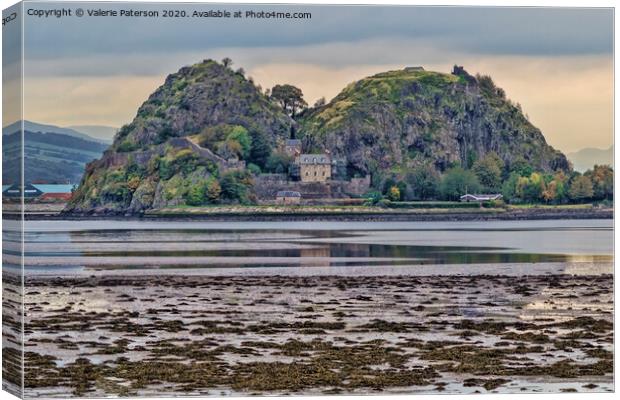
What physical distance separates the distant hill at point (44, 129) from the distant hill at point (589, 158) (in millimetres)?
7245

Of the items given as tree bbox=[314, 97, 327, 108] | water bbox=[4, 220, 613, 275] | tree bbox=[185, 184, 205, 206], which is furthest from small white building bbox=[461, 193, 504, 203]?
tree bbox=[185, 184, 205, 206]

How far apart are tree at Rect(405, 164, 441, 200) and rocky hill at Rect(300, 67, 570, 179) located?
1.13 feet

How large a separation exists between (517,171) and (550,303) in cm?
455

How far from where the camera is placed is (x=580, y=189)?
929 inches

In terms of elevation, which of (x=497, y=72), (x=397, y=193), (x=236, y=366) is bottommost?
(x=236, y=366)

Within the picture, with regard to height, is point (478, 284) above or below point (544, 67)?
below

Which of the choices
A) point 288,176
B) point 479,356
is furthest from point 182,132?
point 479,356

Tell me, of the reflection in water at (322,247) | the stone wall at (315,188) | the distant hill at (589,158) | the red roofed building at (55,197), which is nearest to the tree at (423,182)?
the reflection in water at (322,247)

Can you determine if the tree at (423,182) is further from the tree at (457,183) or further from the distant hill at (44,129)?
the distant hill at (44,129)

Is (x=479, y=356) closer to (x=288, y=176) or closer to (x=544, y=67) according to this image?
(x=544, y=67)

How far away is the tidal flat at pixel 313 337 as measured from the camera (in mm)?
17688

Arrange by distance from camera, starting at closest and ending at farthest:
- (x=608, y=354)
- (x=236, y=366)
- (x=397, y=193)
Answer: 1. (x=236, y=366)
2. (x=608, y=354)
3. (x=397, y=193)

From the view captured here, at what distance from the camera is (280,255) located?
2573 cm

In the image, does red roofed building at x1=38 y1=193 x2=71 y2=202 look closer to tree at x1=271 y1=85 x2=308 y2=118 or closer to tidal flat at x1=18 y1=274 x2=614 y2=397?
tidal flat at x1=18 y1=274 x2=614 y2=397
